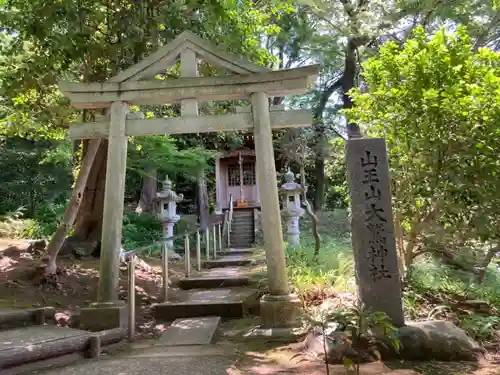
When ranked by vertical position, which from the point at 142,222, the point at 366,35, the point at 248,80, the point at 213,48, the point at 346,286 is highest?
the point at 366,35

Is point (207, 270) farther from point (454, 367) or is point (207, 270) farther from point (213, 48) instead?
point (454, 367)

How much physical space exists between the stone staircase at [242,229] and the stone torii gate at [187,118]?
11.2 meters

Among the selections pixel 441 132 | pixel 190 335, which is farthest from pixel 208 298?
pixel 441 132

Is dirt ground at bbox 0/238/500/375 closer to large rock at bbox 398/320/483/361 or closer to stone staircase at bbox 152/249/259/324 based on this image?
large rock at bbox 398/320/483/361

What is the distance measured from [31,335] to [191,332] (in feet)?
6.67

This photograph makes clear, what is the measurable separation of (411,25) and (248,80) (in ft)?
33.9

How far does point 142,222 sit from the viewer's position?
17703 mm

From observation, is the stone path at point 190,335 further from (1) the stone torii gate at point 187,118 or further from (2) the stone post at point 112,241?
(1) the stone torii gate at point 187,118

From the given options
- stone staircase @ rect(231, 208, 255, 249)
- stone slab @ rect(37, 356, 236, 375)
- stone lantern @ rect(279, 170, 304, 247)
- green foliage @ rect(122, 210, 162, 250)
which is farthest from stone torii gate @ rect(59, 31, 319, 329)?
stone staircase @ rect(231, 208, 255, 249)

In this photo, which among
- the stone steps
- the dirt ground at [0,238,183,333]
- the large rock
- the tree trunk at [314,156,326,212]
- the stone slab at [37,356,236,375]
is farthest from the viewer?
the tree trunk at [314,156,326,212]

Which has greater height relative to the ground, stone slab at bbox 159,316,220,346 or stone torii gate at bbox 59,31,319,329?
stone torii gate at bbox 59,31,319,329

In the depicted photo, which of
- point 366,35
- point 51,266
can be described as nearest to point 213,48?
point 51,266

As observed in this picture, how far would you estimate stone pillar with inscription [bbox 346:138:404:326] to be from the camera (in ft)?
15.6

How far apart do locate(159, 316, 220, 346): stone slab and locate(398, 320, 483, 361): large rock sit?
2471 mm
